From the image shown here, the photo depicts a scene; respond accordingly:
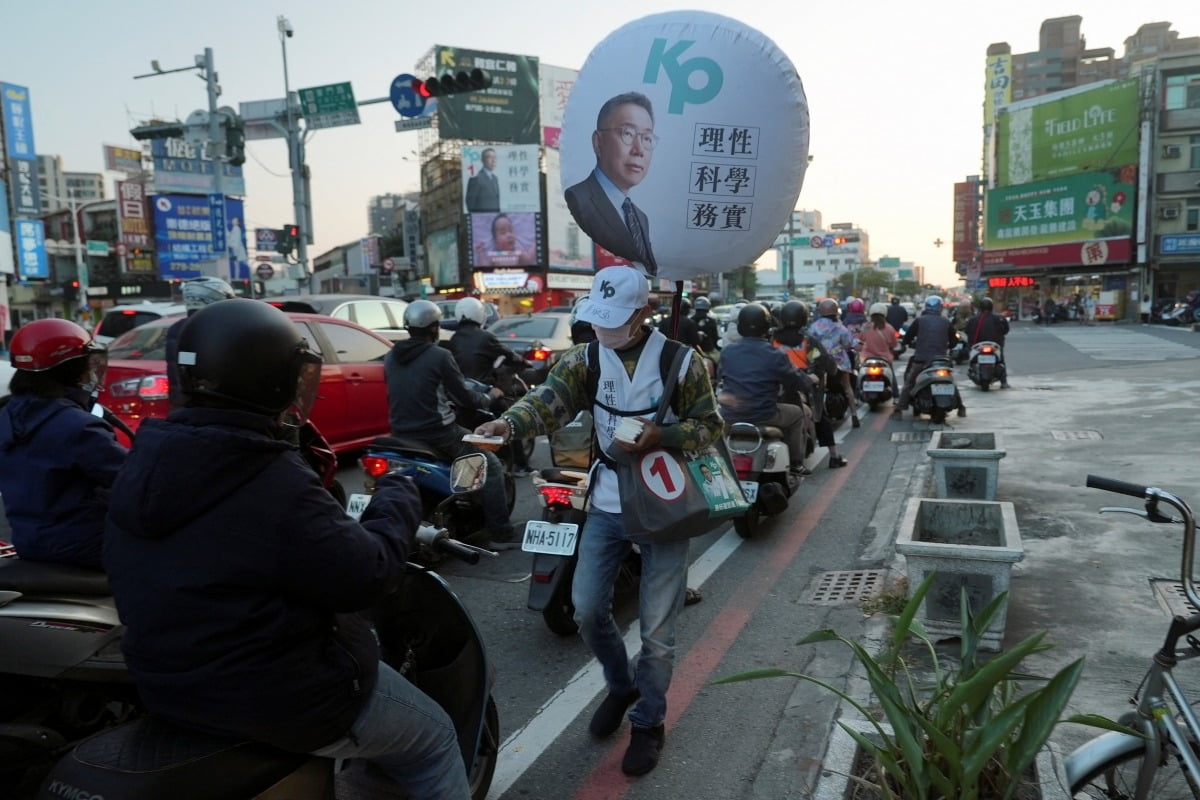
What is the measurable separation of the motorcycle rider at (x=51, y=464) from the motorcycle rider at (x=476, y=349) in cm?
477

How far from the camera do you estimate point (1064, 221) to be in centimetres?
4594

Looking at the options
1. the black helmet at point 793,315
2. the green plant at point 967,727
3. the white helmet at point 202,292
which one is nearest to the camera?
the green plant at point 967,727

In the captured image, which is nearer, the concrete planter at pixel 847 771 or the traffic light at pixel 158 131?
the concrete planter at pixel 847 771

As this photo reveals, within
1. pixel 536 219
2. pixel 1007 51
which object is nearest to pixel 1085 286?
pixel 536 219

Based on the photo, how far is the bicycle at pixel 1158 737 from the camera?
2.12m

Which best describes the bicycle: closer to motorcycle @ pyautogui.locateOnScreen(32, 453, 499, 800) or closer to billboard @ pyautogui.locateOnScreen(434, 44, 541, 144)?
motorcycle @ pyautogui.locateOnScreen(32, 453, 499, 800)

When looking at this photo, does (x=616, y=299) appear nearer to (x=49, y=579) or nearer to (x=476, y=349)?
(x=49, y=579)

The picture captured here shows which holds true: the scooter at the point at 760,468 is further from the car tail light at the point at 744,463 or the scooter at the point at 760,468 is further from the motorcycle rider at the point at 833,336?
the motorcycle rider at the point at 833,336

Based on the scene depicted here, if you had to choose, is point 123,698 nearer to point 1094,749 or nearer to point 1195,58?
point 1094,749

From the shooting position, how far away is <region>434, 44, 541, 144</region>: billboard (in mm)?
52625

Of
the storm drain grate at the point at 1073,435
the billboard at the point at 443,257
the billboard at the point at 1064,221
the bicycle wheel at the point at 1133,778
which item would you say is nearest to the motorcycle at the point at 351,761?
the bicycle wheel at the point at 1133,778

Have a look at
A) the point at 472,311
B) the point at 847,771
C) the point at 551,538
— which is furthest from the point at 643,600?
the point at 472,311

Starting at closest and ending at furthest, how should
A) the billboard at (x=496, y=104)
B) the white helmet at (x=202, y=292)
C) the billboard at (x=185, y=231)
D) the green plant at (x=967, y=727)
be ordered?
the green plant at (x=967, y=727), the white helmet at (x=202, y=292), the billboard at (x=185, y=231), the billboard at (x=496, y=104)

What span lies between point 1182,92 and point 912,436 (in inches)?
1726
